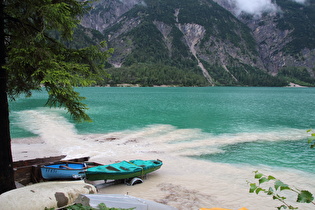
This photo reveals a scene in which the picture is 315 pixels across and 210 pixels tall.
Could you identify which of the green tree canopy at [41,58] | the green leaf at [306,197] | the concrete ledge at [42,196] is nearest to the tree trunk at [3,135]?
the green tree canopy at [41,58]

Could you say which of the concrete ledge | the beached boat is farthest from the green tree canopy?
the beached boat

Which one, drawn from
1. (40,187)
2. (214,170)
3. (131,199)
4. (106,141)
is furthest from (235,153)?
(40,187)

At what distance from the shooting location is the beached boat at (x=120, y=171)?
1248 cm

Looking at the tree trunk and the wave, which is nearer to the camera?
the tree trunk

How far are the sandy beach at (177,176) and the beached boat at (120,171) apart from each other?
620 millimetres

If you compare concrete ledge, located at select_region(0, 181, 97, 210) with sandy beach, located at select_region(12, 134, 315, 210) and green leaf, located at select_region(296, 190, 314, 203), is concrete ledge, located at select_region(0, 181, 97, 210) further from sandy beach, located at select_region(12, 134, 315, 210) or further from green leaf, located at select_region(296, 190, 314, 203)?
green leaf, located at select_region(296, 190, 314, 203)

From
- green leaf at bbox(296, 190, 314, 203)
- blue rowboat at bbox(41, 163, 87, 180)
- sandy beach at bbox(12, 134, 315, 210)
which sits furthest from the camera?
blue rowboat at bbox(41, 163, 87, 180)

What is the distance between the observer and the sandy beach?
38.8 ft

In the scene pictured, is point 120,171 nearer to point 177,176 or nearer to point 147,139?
point 177,176

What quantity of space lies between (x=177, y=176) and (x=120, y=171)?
423cm

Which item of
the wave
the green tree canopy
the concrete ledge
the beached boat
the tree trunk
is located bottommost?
the wave

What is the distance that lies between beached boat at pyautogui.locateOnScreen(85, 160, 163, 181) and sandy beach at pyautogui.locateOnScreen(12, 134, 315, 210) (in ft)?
2.03

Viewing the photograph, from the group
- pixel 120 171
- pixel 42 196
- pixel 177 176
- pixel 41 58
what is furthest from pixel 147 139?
pixel 41 58

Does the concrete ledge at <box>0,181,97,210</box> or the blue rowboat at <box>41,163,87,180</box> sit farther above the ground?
the concrete ledge at <box>0,181,97,210</box>
